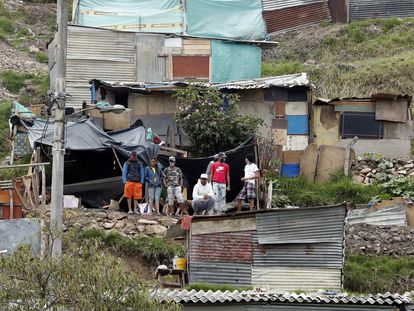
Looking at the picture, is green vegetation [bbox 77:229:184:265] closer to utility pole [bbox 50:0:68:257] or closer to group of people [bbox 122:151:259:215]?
group of people [bbox 122:151:259:215]

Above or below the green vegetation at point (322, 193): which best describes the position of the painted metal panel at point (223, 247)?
below

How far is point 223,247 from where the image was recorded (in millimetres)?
20703

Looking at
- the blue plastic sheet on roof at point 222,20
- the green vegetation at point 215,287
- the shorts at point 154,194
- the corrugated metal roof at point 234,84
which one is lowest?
the green vegetation at point 215,287

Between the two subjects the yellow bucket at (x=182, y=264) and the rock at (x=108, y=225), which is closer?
the yellow bucket at (x=182, y=264)

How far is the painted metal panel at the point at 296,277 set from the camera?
20.5 metres

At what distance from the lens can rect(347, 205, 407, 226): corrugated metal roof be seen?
2384 centimetres

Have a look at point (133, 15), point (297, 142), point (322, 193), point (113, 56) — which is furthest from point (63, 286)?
point (133, 15)

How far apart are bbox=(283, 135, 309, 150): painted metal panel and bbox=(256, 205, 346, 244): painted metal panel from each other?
747 centimetres

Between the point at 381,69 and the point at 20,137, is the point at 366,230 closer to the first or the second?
the point at 20,137

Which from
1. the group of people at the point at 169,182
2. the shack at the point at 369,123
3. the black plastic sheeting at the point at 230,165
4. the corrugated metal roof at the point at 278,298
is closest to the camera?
the corrugated metal roof at the point at 278,298

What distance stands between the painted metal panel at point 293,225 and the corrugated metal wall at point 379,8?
19967 mm

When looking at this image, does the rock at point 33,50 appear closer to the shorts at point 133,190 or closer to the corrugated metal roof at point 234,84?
the corrugated metal roof at point 234,84

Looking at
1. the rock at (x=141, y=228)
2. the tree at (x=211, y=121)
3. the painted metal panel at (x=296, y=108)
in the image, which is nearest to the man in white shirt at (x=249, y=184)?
the rock at (x=141, y=228)

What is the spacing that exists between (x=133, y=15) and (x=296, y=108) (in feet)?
25.4
